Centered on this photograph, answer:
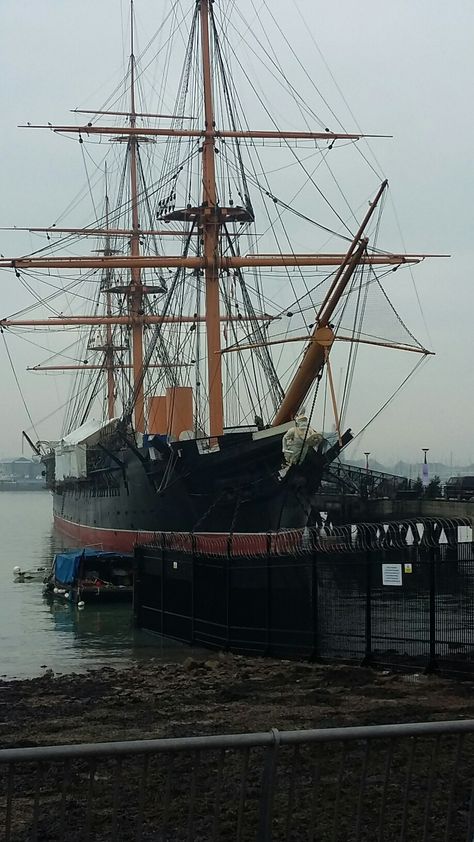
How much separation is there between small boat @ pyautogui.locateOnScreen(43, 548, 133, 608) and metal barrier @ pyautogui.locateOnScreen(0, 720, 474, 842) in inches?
879

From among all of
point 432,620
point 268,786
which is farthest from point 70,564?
point 268,786

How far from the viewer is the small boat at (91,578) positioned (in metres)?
31.4

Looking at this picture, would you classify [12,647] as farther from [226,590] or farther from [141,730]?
[141,730]

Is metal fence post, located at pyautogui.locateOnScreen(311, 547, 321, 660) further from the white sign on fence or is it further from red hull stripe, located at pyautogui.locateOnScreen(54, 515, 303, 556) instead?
red hull stripe, located at pyautogui.locateOnScreen(54, 515, 303, 556)

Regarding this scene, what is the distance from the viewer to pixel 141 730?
11609 mm

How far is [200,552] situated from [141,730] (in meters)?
10.8

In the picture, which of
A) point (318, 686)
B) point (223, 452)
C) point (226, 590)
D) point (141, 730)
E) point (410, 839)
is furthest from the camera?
point (223, 452)

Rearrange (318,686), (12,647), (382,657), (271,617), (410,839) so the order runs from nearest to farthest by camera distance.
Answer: (410,839) → (318,686) → (382,657) → (271,617) → (12,647)

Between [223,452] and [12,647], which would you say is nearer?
[12,647]

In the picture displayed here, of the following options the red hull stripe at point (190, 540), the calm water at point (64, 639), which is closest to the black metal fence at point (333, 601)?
the red hull stripe at point (190, 540)

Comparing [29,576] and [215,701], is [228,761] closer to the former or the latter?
[215,701]

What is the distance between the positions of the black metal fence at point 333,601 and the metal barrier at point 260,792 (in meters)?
6.08

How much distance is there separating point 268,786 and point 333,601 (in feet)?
40.3

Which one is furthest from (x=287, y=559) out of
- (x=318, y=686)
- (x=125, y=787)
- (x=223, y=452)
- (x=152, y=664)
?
(x=223, y=452)
